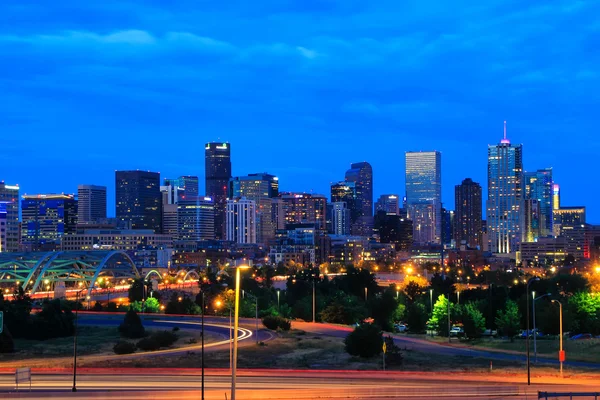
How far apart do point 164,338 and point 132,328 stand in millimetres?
7602

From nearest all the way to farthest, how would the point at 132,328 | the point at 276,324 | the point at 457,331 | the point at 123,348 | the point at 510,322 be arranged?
the point at 123,348, the point at 132,328, the point at 276,324, the point at 510,322, the point at 457,331

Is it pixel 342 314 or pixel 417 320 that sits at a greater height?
pixel 342 314

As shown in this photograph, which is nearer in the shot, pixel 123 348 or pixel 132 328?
pixel 123 348

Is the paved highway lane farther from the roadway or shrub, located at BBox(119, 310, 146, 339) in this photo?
shrub, located at BBox(119, 310, 146, 339)

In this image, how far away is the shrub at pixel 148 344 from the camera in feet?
257

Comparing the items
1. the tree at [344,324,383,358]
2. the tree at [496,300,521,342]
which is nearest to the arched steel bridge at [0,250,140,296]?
the tree at [496,300,521,342]

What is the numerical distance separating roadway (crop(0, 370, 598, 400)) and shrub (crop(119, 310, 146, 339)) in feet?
88.1

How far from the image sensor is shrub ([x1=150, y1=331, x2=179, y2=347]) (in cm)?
8019

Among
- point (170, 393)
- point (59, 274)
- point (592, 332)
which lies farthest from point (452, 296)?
point (170, 393)

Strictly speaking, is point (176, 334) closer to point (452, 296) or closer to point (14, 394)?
point (14, 394)

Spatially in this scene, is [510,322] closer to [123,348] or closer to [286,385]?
[123,348]

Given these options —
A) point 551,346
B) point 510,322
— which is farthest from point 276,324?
point 551,346

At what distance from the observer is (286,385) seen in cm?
5278

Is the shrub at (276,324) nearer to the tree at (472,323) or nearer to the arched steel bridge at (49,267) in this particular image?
the tree at (472,323)
